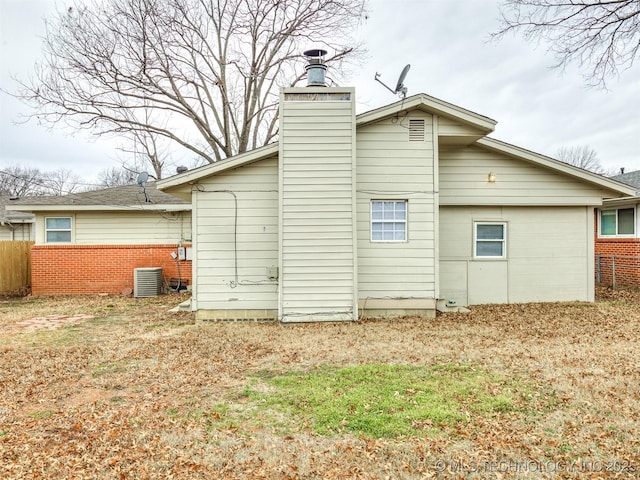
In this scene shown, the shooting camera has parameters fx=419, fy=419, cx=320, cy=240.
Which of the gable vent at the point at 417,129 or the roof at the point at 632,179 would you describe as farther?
the roof at the point at 632,179

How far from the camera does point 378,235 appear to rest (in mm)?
8867

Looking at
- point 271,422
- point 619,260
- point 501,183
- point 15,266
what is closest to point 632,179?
point 619,260

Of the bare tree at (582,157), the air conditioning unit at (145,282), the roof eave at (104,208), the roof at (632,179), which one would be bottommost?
the air conditioning unit at (145,282)

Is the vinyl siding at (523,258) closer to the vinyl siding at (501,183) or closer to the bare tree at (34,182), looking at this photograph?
the vinyl siding at (501,183)

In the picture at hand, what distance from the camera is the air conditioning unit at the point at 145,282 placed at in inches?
515

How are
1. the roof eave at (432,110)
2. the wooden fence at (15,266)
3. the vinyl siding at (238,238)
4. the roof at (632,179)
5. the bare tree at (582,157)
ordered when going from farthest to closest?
1. the bare tree at (582,157)
2. the roof at (632,179)
3. the wooden fence at (15,266)
4. the vinyl siding at (238,238)
5. the roof eave at (432,110)

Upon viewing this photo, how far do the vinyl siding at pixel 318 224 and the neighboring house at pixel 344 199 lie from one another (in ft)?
0.07

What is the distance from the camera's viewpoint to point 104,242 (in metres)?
13.7

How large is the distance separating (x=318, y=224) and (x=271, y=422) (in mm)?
4870

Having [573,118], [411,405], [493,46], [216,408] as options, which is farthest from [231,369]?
[573,118]

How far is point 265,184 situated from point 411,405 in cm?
580

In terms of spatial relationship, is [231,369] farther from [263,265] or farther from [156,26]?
[156,26]

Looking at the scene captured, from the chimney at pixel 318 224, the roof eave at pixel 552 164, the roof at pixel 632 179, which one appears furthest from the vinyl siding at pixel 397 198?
the roof at pixel 632 179

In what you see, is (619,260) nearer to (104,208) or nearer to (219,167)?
(219,167)
